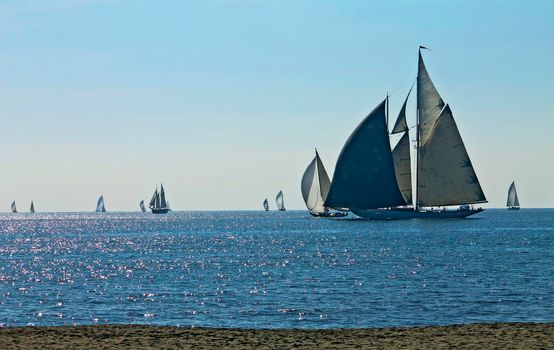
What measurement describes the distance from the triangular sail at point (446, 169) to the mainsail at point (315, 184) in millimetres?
31181

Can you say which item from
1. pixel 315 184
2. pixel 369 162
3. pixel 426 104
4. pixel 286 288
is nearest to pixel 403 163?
pixel 369 162

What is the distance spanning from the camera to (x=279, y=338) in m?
22.6

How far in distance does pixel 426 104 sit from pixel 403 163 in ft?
36.5

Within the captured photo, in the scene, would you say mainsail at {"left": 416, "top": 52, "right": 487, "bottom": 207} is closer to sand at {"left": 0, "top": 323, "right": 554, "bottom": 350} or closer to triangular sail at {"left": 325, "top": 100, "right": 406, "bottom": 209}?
triangular sail at {"left": 325, "top": 100, "right": 406, "bottom": 209}

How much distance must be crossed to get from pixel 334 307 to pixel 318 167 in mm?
132529

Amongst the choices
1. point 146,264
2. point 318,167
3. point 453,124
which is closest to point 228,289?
point 146,264

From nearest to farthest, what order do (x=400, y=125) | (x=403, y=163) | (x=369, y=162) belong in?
1. (x=369, y=162)
2. (x=403, y=163)
3. (x=400, y=125)

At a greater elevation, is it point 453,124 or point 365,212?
point 453,124

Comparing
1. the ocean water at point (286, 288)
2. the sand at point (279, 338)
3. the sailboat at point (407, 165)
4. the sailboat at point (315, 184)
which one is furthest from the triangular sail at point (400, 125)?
the sand at point (279, 338)

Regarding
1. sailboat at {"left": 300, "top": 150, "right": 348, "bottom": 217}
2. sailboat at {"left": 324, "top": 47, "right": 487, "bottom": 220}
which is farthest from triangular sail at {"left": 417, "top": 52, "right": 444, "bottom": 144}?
sailboat at {"left": 300, "top": 150, "right": 348, "bottom": 217}

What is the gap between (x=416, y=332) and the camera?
2364 centimetres

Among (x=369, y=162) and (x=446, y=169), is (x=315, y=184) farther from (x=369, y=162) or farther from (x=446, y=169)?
(x=446, y=169)

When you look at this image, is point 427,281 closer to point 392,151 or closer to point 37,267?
point 37,267

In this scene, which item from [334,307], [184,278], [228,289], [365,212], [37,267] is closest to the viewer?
[334,307]
